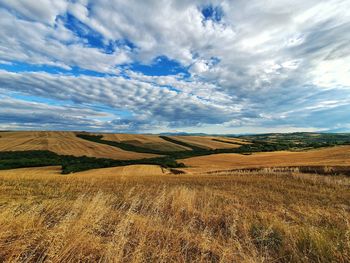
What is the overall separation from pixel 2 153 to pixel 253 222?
298ft

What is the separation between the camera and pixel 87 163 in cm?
7238

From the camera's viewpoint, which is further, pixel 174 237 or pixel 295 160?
pixel 295 160

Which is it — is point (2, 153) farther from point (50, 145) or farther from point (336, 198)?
point (336, 198)

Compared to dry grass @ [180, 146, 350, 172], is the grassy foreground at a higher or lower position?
higher

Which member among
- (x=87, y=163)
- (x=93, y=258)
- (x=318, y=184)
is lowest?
(x=87, y=163)

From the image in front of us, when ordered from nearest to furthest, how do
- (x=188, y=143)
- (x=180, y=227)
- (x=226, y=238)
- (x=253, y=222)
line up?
(x=226, y=238) → (x=180, y=227) → (x=253, y=222) → (x=188, y=143)

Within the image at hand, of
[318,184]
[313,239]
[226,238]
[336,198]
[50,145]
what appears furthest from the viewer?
[50,145]

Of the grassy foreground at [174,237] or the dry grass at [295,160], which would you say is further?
the dry grass at [295,160]

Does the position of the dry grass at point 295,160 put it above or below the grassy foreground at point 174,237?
below

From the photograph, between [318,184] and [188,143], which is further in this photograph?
[188,143]

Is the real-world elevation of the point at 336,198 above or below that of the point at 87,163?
above

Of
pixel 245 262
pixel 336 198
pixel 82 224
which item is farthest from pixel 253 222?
pixel 336 198

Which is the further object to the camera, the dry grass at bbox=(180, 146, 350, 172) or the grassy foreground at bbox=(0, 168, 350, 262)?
the dry grass at bbox=(180, 146, 350, 172)

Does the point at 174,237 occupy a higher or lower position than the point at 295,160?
higher
